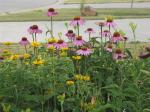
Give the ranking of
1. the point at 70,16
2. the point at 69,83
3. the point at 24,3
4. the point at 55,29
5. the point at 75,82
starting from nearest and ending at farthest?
1. the point at 69,83
2. the point at 75,82
3. the point at 55,29
4. the point at 70,16
5. the point at 24,3

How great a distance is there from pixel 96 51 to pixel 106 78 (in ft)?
1.51

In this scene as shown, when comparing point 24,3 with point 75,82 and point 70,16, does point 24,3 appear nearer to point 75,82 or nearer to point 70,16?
point 70,16

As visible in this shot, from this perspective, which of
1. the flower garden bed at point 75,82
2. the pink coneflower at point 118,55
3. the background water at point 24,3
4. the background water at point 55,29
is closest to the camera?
the flower garden bed at point 75,82

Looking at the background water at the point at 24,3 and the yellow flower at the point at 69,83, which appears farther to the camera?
the background water at the point at 24,3

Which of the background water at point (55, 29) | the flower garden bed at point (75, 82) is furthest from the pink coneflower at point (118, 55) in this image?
the background water at point (55, 29)

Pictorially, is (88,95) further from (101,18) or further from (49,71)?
(101,18)

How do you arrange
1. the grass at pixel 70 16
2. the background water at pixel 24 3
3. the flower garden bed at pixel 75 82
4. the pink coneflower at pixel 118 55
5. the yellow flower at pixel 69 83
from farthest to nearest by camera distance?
the background water at pixel 24 3 → the grass at pixel 70 16 → the pink coneflower at pixel 118 55 → the yellow flower at pixel 69 83 → the flower garden bed at pixel 75 82

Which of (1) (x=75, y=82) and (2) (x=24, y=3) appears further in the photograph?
(2) (x=24, y=3)

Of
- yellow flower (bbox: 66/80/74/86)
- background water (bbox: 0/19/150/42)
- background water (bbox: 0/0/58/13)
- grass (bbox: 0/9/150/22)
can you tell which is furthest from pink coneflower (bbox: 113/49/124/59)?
background water (bbox: 0/0/58/13)

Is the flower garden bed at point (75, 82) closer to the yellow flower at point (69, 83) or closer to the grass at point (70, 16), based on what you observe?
the yellow flower at point (69, 83)

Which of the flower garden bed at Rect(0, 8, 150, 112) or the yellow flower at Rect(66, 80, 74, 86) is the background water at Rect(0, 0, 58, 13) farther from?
the yellow flower at Rect(66, 80, 74, 86)

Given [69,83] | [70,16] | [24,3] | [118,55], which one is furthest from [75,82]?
[24,3]

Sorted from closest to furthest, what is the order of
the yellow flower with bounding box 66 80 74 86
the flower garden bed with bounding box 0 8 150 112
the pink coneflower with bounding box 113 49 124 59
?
the flower garden bed with bounding box 0 8 150 112 → the yellow flower with bounding box 66 80 74 86 → the pink coneflower with bounding box 113 49 124 59

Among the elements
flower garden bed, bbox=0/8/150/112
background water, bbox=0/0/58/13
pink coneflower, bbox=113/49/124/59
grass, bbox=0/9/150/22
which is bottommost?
flower garden bed, bbox=0/8/150/112
